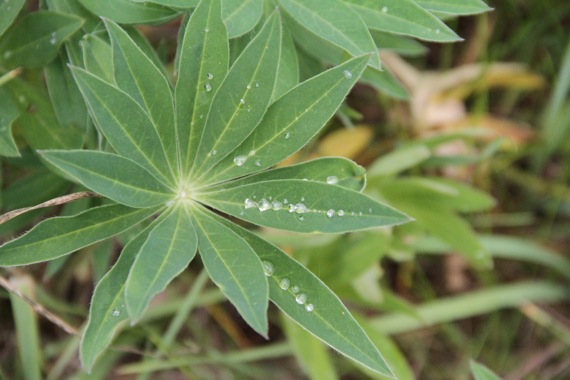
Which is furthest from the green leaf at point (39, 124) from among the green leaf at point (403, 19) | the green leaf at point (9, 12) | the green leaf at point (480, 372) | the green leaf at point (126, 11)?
the green leaf at point (480, 372)

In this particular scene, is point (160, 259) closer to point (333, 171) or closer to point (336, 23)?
point (333, 171)

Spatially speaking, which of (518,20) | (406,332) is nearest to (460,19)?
(518,20)

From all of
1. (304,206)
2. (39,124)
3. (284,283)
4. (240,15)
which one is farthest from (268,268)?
(39,124)

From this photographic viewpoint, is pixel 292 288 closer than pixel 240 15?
Yes

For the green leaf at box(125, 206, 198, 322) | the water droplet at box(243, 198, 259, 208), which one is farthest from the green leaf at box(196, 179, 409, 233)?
the green leaf at box(125, 206, 198, 322)

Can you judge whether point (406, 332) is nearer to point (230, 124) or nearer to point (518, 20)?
point (518, 20)

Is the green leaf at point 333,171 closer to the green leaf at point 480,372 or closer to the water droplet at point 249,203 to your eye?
the water droplet at point 249,203

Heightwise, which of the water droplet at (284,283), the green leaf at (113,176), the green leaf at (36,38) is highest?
the green leaf at (36,38)
